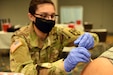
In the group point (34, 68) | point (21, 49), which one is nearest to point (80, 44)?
point (34, 68)

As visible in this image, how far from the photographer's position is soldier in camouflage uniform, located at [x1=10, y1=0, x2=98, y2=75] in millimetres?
1485

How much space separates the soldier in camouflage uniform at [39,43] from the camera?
149cm

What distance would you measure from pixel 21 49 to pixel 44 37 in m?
0.30

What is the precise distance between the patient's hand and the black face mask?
2.43 feet

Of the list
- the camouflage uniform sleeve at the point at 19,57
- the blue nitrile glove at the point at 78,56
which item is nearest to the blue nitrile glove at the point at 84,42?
the blue nitrile glove at the point at 78,56

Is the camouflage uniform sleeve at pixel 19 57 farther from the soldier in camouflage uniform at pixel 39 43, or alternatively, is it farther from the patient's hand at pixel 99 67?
the patient's hand at pixel 99 67

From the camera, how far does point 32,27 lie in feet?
5.89

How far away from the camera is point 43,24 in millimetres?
1778

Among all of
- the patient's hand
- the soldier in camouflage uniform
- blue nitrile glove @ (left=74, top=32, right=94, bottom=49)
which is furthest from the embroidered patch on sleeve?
the patient's hand

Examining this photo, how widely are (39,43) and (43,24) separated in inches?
6.1

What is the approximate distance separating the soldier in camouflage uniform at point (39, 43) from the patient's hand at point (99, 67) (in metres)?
0.31

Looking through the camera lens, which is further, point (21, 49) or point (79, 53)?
point (21, 49)

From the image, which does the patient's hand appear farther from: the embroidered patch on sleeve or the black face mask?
the black face mask

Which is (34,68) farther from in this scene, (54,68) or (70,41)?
(70,41)
